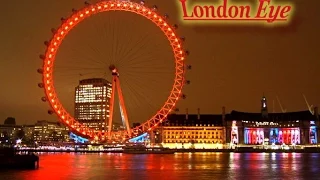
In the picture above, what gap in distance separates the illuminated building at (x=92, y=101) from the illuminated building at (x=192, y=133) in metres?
17.9

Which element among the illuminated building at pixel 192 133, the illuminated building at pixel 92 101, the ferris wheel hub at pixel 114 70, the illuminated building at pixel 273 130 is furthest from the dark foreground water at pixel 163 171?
the illuminated building at pixel 273 130

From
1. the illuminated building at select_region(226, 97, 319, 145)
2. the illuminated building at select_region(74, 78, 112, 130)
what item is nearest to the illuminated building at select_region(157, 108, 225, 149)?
the illuminated building at select_region(226, 97, 319, 145)

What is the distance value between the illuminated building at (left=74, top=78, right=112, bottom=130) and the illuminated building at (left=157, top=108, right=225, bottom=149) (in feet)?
58.8

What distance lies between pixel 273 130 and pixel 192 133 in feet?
75.7

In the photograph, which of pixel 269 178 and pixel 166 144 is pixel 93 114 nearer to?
pixel 166 144

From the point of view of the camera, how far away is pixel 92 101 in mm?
135000

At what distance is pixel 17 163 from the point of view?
4272cm

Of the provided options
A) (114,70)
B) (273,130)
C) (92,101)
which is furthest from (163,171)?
(273,130)

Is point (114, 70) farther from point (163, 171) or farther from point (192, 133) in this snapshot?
point (192, 133)

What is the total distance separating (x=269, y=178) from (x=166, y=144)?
348 ft

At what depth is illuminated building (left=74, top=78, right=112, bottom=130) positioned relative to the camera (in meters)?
124

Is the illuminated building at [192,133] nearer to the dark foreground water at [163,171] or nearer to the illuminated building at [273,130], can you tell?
the illuminated building at [273,130]

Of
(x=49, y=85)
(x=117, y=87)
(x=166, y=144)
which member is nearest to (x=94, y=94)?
(x=166, y=144)

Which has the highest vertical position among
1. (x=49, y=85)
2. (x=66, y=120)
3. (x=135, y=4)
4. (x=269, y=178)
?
(x=135, y=4)
